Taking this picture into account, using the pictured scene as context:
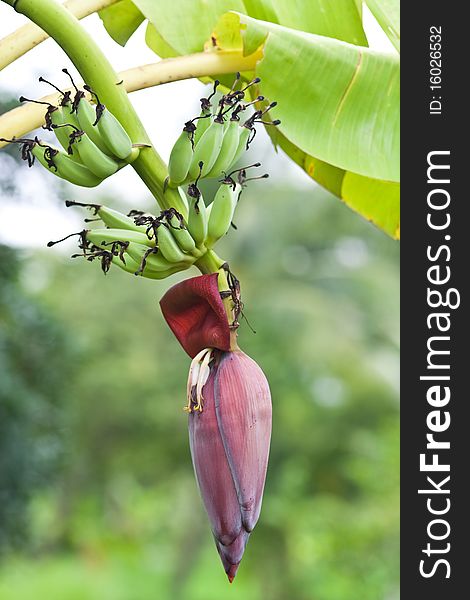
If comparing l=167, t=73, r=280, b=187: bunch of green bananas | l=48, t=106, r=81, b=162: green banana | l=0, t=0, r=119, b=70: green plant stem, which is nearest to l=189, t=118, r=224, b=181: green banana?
l=167, t=73, r=280, b=187: bunch of green bananas

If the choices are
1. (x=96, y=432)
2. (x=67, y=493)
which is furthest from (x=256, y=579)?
(x=67, y=493)

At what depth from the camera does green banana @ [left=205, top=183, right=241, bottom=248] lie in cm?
81

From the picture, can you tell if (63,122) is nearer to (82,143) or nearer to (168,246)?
(82,143)

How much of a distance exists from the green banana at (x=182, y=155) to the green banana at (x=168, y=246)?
58mm

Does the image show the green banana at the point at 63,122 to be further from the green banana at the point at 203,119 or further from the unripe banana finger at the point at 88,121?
the green banana at the point at 203,119

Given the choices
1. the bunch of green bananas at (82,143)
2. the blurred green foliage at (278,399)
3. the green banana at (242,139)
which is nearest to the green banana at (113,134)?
the bunch of green bananas at (82,143)

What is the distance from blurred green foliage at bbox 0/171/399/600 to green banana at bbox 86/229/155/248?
6.13 metres

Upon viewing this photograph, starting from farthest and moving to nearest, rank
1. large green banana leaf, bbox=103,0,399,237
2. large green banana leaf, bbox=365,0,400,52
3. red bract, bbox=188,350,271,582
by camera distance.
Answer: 1. large green banana leaf, bbox=365,0,400,52
2. large green banana leaf, bbox=103,0,399,237
3. red bract, bbox=188,350,271,582

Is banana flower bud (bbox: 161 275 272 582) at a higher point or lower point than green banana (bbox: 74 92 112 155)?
lower

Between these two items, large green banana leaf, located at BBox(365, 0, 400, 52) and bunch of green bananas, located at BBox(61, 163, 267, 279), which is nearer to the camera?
bunch of green bananas, located at BBox(61, 163, 267, 279)

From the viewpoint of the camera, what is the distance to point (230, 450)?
70cm

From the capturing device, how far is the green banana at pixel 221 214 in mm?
810

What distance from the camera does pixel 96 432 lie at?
9.91 m

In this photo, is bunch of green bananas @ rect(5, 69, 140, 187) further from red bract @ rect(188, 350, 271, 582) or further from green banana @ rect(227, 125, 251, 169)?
red bract @ rect(188, 350, 271, 582)
